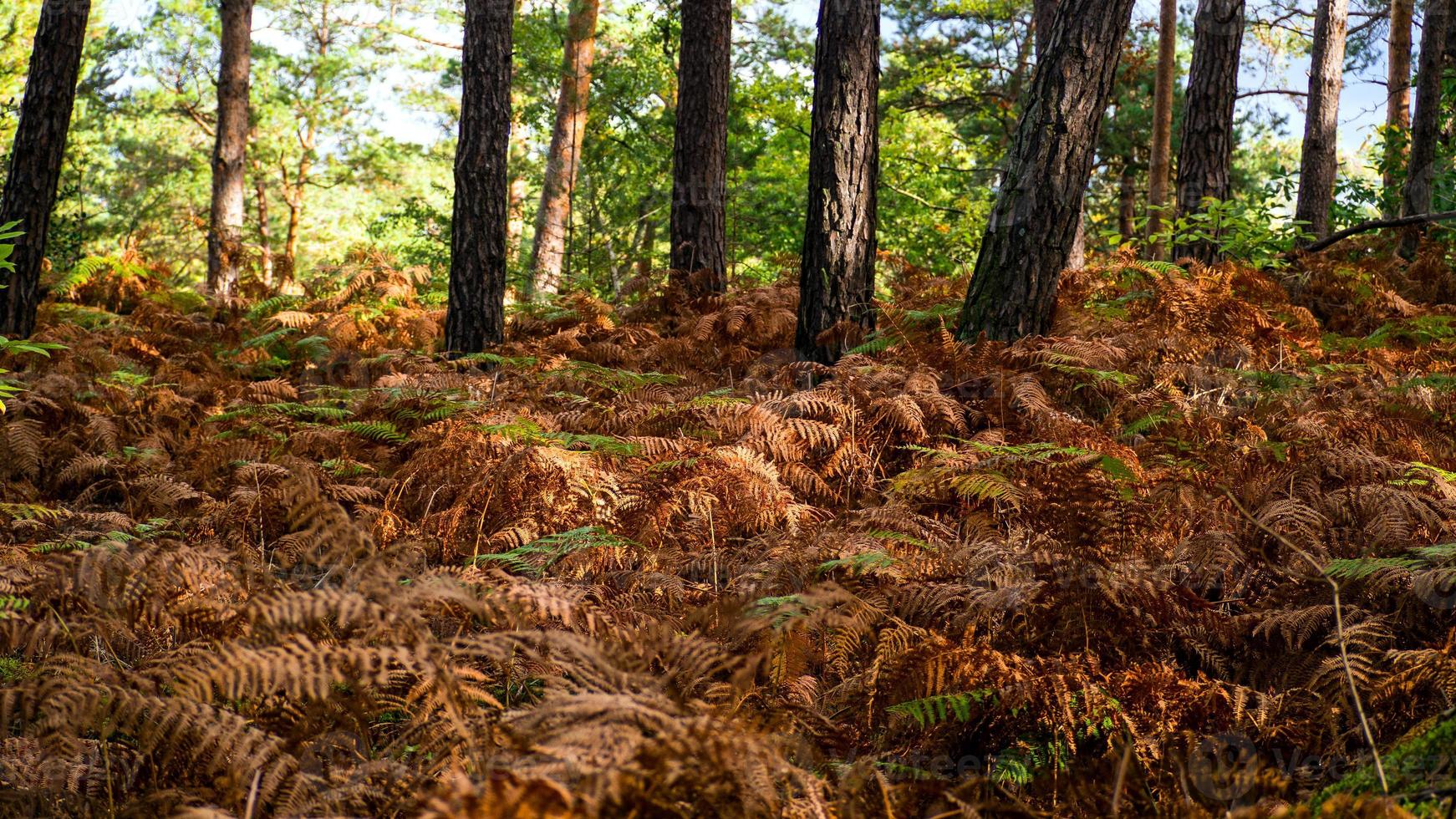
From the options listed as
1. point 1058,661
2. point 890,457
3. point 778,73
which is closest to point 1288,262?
point 890,457

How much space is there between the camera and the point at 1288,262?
26.3ft

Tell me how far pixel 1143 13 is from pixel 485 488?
20074 millimetres

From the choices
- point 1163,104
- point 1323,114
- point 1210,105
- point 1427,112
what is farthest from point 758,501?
point 1163,104

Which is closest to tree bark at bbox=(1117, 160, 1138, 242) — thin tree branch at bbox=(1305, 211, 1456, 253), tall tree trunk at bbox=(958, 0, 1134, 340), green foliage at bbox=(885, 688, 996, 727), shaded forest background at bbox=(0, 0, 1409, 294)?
shaded forest background at bbox=(0, 0, 1409, 294)

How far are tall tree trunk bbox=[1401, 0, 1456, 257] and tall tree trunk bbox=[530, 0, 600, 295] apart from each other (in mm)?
9486

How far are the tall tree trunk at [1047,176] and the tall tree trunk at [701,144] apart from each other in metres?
3.62

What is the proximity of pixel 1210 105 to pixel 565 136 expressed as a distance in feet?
29.1

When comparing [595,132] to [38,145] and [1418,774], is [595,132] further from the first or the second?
[1418,774]

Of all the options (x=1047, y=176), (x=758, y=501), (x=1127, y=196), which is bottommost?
(x=758, y=501)

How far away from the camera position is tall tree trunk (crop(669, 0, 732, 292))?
8.81 meters

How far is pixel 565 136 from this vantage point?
14320 millimetres

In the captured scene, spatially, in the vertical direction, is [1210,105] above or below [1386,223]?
above

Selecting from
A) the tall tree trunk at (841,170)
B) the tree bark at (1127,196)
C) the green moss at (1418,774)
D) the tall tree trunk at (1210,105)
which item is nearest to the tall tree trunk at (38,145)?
the tall tree trunk at (841,170)

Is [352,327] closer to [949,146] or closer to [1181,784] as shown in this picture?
[1181,784]
